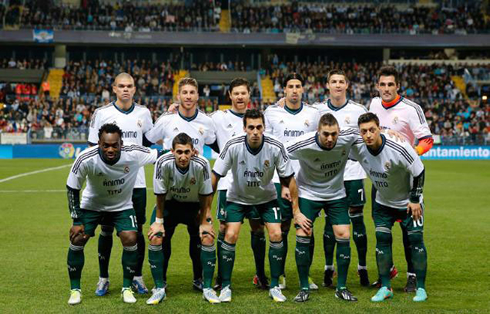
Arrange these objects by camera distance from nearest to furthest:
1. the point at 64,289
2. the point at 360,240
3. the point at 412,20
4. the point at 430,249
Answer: the point at 64,289
the point at 360,240
the point at 430,249
the point at 412,20

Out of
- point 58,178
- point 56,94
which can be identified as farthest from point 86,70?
point 58,178

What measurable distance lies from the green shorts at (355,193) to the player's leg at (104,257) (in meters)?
3.03

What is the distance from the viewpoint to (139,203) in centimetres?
804

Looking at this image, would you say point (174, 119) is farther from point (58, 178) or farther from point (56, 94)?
point (56, 94)

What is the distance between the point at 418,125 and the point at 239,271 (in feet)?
10.0

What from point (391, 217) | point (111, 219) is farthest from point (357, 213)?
point (111, 219)

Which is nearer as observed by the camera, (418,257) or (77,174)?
(77,174)

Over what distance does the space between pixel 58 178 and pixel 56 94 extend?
22653mm

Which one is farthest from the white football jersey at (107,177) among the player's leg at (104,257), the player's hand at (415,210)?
the player's hand at (415,210)

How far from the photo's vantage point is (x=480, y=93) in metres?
44.7

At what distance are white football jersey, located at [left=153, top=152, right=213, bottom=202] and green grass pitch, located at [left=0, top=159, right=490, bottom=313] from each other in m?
1.25

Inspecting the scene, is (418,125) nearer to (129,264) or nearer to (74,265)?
(129,264)

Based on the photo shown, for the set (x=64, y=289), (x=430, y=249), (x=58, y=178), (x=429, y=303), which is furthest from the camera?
(x=58, y=178)

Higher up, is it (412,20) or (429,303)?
(412,20)
